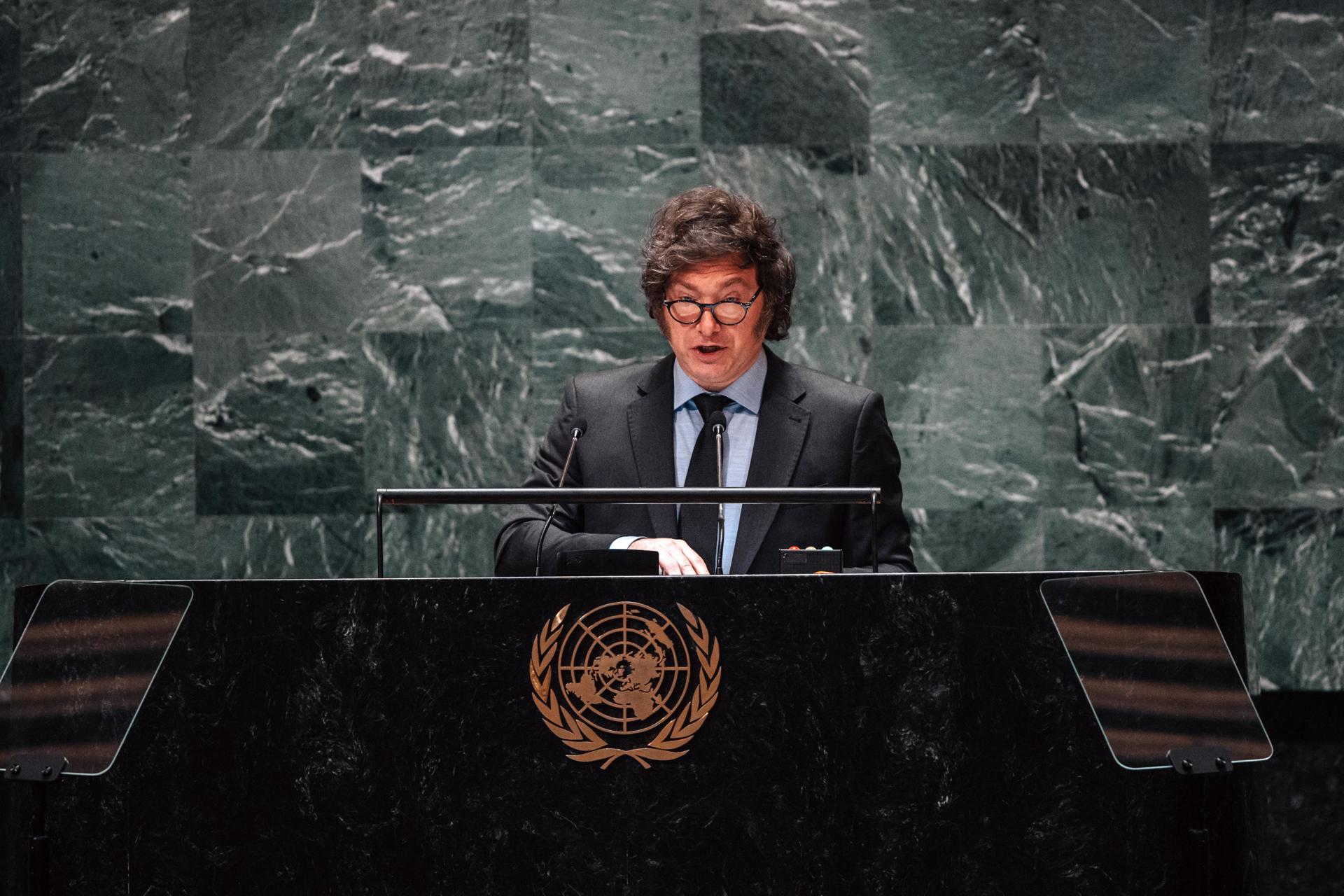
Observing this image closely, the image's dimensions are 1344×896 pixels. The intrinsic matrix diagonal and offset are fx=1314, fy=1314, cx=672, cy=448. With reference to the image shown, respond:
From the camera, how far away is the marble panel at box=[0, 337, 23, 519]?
14.4 feet

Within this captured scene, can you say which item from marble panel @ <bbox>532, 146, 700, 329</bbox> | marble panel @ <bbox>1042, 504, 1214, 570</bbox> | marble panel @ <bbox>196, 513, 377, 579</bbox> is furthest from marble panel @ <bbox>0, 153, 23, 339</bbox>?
marble panel @ <bbox>1042, 504, 1214, 570</bbox>

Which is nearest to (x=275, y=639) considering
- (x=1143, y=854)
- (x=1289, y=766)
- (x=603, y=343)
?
(x=1143, y=854)

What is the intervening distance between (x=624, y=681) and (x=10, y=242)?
11.6ft

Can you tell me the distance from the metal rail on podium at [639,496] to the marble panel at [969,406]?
2484mm

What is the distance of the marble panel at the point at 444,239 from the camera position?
14.5ft

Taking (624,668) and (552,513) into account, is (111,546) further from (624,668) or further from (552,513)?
(624,668)

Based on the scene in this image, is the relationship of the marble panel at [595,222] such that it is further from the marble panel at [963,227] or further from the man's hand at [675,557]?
the man's hand at [675,557]

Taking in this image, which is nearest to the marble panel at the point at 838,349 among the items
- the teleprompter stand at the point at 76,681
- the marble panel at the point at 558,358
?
the marble panel at the point at 558,358

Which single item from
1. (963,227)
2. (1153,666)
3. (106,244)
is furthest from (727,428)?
(106,244)

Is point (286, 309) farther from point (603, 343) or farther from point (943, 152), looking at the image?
point (943, 152)

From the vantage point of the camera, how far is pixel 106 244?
4.43 metres

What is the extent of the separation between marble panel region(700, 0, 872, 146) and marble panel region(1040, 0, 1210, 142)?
2.07 ft

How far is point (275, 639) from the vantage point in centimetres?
180

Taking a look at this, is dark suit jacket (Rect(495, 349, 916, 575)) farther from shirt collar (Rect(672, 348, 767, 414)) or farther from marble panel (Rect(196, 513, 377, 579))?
marble panel (Rect(196, 513, 377, 579))
